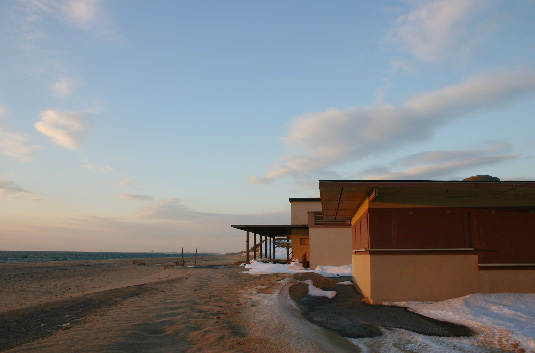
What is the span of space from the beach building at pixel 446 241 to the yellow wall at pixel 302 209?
79.7 feet

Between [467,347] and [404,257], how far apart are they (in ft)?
15.4

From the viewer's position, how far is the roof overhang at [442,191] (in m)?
10.3

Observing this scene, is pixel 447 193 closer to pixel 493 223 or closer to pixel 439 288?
pixel 493 223

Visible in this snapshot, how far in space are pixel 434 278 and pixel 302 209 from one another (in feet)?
82.3

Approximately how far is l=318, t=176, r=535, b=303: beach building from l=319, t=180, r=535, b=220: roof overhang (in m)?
0.03

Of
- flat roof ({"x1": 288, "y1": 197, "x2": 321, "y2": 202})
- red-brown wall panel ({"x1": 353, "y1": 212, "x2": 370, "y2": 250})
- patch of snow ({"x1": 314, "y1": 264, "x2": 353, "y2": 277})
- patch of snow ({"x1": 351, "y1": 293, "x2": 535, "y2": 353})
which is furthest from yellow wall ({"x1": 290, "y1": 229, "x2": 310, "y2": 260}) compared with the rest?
patch of snow ({"x1": 351, "y1": 293, "x2": 535, "y2": 353})

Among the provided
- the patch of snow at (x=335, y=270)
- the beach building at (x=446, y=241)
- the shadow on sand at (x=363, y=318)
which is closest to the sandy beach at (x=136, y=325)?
the shadow on sand at (x=363, y=318)

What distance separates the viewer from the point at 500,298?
10.5 meters

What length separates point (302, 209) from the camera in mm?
36281

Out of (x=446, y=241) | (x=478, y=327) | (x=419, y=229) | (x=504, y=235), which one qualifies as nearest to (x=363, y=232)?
(x=419, y=229)

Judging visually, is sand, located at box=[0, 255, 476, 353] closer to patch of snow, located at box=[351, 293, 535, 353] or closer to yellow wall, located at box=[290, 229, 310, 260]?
patch of snow, located at box=[351, 293, 535, 353]

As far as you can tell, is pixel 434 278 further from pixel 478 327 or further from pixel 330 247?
pixel 330 247

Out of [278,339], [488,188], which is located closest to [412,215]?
[488,188]

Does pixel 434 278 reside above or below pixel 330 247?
below
